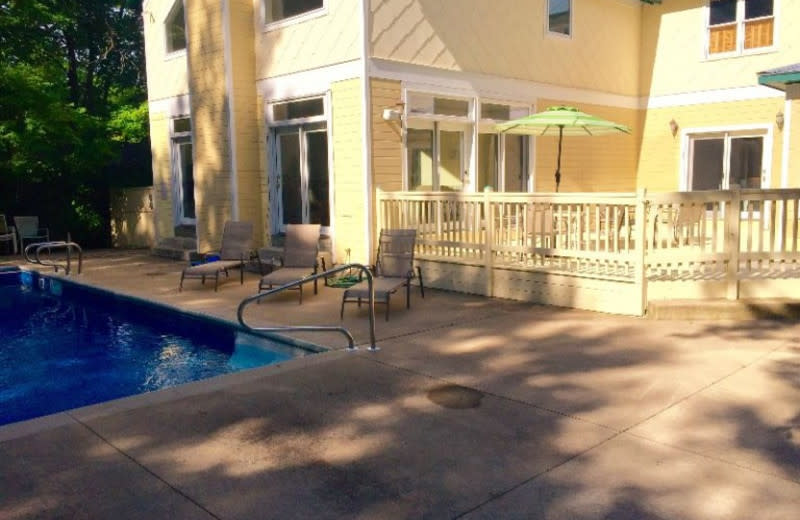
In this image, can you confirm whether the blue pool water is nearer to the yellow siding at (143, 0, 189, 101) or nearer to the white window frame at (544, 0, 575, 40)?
the yellow siding at (143, 0, 189, 101)

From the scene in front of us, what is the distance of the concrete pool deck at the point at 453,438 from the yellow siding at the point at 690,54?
896 cm

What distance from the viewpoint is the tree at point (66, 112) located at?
14.1m

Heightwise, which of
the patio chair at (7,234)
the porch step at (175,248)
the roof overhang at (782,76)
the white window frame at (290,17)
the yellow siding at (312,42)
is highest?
the white window frame at (290,17)

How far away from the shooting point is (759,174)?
44.8 feet

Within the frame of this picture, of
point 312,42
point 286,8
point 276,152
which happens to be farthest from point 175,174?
point 312,42

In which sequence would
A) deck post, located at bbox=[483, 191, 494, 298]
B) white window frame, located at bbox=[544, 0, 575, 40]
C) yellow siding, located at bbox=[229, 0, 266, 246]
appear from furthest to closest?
white window frame, located at bbox=[544, 0, 575, 40]
yellow siding, located at bbox=[229, 0, 266, 246]
deck post, located at bbox=[483, 191, 494, 298]

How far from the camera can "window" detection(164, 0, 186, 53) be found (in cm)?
1402

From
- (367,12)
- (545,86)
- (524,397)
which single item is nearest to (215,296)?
(367,12)

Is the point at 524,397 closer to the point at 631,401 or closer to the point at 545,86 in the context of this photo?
the point at 631,401

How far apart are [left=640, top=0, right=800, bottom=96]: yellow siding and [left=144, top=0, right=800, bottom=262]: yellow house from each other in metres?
0.03

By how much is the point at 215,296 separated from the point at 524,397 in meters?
5.85

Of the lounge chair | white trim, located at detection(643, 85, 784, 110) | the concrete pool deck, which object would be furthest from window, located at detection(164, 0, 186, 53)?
white trim, located at detection(643, 85, 784, 110)

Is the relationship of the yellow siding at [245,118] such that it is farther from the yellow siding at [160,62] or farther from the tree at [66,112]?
the tree at [66,112]

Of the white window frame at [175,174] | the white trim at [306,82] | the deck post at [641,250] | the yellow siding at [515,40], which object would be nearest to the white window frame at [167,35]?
the white window frame at [175,174]
